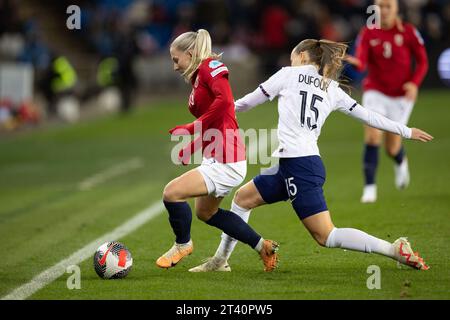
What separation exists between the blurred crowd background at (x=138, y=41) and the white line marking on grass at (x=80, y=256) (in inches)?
546

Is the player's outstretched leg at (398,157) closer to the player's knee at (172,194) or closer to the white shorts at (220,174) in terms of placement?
the white shorts at (220,174)

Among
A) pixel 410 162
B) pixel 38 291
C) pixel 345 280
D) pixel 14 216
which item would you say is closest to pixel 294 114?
pixel 345 280

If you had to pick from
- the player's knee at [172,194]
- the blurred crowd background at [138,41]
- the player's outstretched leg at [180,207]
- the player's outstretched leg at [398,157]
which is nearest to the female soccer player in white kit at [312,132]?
the player's outstretched leg at [180,207]

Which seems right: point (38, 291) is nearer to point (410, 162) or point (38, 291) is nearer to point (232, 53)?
point (410, 162)

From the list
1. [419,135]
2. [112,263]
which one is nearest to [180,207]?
[112,263]

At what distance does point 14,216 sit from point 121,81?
51.9 ft

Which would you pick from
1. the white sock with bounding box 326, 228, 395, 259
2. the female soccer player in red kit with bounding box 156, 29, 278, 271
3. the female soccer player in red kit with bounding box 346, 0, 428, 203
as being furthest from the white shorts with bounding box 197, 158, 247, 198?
the female soccer player in red kit with bounding box 346, 0, 428, 203

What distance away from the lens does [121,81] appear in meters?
27.9

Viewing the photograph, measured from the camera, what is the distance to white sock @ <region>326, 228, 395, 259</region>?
25.3 ft

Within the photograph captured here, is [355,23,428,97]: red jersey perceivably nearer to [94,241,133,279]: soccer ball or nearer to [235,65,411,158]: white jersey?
[235,65,411,158]: white jersey

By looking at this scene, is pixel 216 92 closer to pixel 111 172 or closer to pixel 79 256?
pixel 79 256

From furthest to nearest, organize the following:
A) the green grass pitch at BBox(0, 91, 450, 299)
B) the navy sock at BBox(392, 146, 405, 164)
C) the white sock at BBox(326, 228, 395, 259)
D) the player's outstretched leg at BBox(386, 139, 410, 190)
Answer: the navy sock at BBox(392, 146, 405, 164)
the player's outstretched leg at BBox(386, 139, 410, 190)
the white sock at BBox(326, 228, 395, 259)
the green grass pitch at BBox(0, 91, 450, 299)

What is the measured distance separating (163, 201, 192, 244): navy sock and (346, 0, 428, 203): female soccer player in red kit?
4.47 metres
